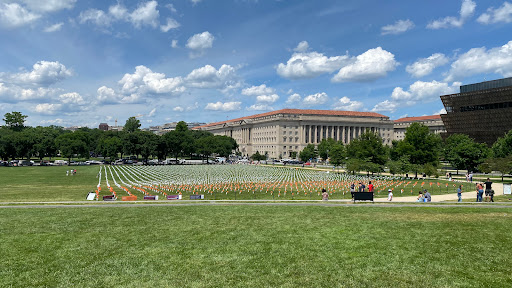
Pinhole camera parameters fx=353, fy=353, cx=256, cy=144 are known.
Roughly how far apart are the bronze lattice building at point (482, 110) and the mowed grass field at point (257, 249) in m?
93.9

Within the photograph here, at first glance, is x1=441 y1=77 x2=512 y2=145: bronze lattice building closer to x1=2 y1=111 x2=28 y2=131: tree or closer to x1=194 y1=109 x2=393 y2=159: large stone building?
x1=194 y1=109 x2=393 y2=159: large stone building

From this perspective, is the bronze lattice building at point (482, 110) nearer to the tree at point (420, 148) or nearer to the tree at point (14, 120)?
the tree at point (420, 148)

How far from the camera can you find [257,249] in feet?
49.6

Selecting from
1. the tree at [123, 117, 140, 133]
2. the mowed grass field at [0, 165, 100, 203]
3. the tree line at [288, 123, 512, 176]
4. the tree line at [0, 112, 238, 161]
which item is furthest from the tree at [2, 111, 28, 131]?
the tree line at [288, 123, 512, 176]

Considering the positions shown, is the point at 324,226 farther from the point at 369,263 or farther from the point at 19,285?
the point at 19,285

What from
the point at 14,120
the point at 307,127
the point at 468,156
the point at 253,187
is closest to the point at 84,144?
the point at 14,120

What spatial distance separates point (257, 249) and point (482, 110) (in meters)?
111

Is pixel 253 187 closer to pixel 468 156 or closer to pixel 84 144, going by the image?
pixel 468 156

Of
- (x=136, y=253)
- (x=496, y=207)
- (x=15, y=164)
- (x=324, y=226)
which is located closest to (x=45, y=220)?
(x=136, y=253)

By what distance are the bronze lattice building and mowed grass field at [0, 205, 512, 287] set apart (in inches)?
3698

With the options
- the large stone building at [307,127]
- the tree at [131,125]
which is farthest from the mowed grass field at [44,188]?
the tree at [131,125]

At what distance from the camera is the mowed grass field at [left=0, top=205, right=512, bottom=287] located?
12102 mm

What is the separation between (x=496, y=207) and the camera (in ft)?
81.4

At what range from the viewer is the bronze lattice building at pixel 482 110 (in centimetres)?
9894
